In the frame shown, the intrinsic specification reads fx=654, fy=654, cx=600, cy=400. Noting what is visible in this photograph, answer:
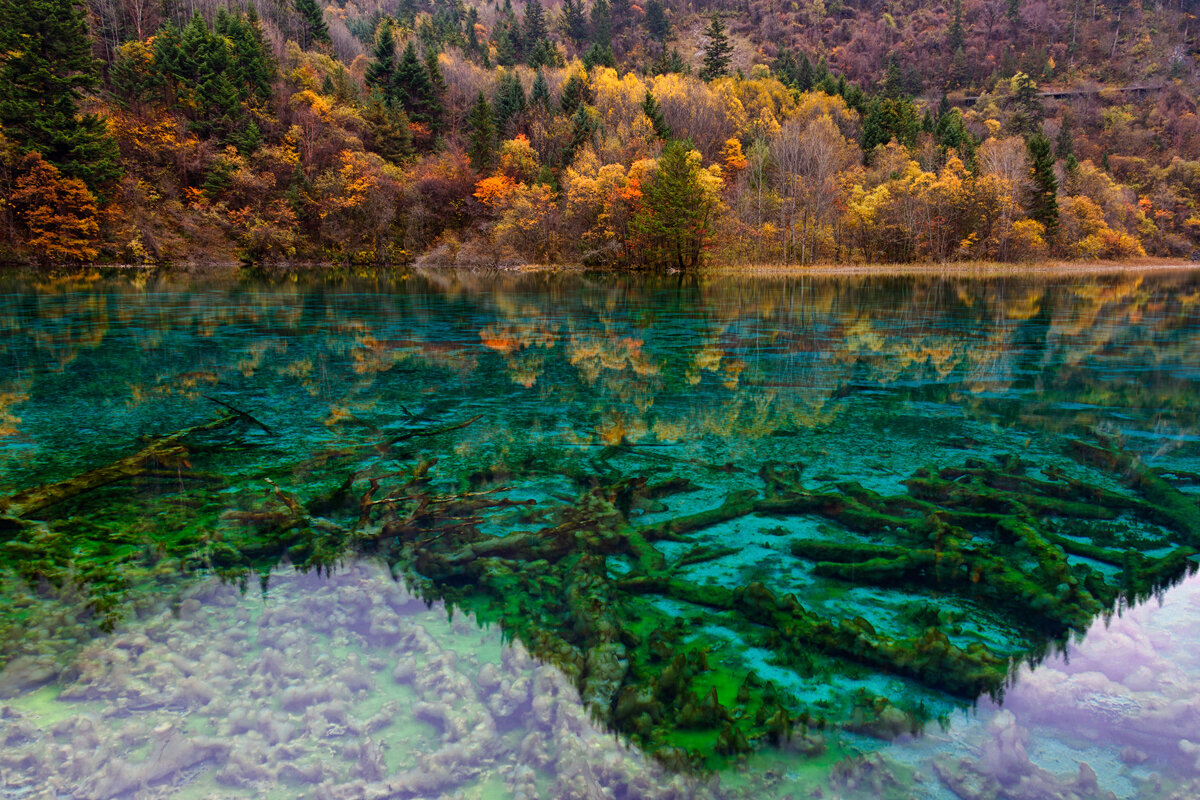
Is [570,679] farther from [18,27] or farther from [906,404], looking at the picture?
[18,27]

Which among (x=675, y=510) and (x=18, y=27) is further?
(x=18, y=27)

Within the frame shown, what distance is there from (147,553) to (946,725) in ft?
16.0

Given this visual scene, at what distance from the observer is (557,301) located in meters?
25.4

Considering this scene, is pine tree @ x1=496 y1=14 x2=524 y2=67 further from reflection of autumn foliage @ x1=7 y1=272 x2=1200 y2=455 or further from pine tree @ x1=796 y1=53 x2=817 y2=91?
reflection of autumn foliage @ x1=7 y1=272 x2=1200 y2=455

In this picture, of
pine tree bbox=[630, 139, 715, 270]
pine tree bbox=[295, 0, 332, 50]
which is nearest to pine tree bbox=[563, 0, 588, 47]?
pine tree bbox=[295, 0, 332, 50]

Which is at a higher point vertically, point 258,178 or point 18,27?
point 18,27

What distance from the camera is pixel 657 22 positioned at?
14262 cm

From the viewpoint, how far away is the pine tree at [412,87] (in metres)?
74.1

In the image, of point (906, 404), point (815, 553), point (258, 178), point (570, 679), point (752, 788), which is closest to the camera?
point (752, 788)

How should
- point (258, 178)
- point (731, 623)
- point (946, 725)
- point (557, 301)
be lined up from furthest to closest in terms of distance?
point (258, 178)
point (557, 301)
point (731, 623)
point (946, 725)

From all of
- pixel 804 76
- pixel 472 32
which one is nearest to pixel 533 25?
pixel 472 32

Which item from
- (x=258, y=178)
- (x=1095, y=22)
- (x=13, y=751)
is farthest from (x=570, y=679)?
(x=1095, y=22)

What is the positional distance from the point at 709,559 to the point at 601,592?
0.91 metres

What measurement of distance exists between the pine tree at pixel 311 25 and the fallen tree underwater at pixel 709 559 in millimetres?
96909
